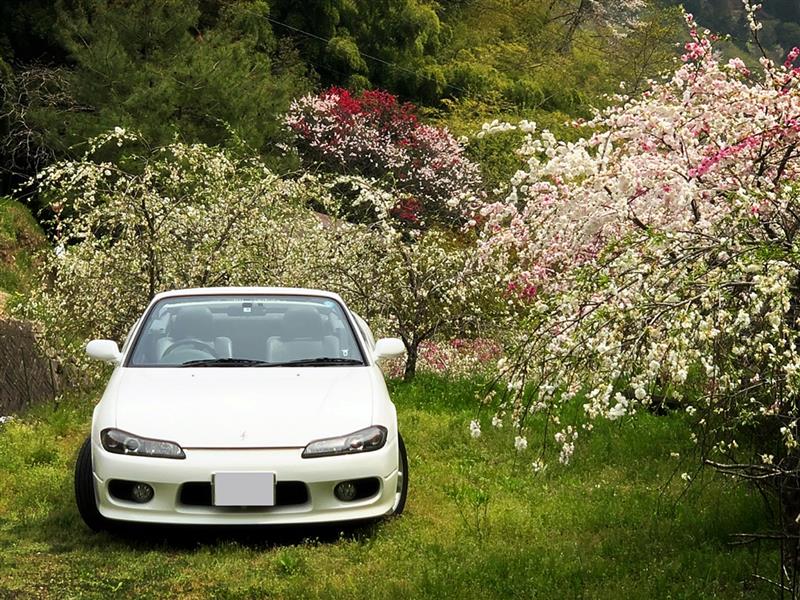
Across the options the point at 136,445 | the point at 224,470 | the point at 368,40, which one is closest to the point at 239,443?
the point at 224,470

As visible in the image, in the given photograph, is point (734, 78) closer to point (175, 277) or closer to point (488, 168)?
point (175, 277)

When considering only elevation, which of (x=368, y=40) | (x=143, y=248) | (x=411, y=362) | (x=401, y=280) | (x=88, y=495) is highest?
(x=88, y=495)

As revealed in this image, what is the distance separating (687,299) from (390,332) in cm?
892

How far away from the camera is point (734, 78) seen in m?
8.80

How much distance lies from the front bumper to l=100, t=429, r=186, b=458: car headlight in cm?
3

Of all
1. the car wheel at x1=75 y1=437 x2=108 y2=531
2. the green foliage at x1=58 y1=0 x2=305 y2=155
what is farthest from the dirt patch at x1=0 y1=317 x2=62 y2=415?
the green foliage at x1=58 y1=0 x2=305 y2=155

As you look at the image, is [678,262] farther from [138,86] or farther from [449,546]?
[138,86]

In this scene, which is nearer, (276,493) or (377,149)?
(276,493)

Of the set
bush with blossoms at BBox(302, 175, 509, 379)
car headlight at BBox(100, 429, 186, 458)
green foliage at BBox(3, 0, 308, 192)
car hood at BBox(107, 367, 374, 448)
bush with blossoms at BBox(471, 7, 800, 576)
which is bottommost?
green foliage at BBox(3, 0, 308, 192)

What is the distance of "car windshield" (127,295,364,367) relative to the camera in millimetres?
6395

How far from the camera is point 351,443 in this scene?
5.52 m

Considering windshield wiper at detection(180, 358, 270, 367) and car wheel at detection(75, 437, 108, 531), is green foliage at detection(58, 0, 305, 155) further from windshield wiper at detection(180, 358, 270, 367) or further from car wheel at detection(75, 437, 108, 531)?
car wheel at detection(75, 437, 108, 531)

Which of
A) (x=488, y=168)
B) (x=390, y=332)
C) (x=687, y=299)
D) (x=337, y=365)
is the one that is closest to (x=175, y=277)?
(x=390, y=332)

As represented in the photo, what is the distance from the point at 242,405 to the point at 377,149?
22409 mm
